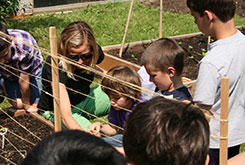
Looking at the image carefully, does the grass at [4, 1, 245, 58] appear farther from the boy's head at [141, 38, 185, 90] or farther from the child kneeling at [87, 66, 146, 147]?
the boy's head at [141, 38, 185, 90]

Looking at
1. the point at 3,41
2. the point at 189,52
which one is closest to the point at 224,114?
the point at 3,41

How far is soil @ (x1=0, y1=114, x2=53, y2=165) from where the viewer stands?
3639mm

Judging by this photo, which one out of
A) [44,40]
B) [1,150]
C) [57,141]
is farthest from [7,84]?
[57,141]

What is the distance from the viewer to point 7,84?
14.5 feet

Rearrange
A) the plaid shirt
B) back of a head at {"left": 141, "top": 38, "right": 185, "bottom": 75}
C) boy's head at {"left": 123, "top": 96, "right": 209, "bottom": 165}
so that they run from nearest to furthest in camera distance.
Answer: boy's head at {"left": 123, "top": 96, "right": 209, "bottom": 165} → back of a head at {"left": 141, "top": 38, "right": 185, "bottom": 75} → the plaid shirt

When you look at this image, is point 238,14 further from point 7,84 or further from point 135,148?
point 135,148

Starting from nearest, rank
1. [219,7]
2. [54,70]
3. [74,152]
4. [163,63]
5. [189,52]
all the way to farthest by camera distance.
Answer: [74,152] → [219,7] → [54,70] → [163,63] → [189,52]

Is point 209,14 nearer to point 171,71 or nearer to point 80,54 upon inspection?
point 171,71

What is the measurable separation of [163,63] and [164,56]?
57 millimetres

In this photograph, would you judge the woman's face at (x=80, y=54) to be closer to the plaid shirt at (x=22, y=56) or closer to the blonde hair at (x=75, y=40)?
the blonde hair at (x=75, y=40)

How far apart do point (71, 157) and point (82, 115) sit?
10.4ft

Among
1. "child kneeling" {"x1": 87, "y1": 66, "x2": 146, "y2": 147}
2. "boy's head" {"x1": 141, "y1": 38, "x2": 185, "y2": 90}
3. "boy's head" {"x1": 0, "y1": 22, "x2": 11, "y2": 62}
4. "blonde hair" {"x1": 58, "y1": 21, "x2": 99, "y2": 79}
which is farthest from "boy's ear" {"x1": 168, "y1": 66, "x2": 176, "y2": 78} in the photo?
"boy's head" {"x1": 0, "y1": 22, "x2": 11, "y2": 62}

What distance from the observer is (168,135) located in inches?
56.6

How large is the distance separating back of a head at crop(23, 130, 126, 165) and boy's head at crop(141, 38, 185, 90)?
1.97m
